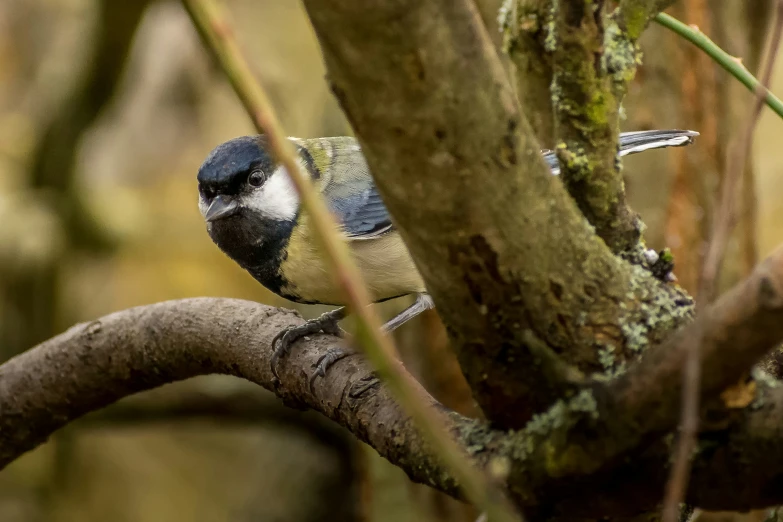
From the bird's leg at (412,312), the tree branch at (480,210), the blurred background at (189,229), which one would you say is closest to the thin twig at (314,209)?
the tree branch at (480,210)

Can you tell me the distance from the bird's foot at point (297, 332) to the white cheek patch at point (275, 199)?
0.81ft

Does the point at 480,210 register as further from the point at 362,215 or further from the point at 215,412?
the point at 215,412

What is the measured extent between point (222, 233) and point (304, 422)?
72.0 inches

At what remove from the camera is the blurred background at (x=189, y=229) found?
235 cm

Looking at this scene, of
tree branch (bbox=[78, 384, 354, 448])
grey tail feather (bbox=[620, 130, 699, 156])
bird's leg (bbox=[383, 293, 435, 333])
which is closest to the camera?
grey tail feather (bbox=[620, 130, 699, 156])

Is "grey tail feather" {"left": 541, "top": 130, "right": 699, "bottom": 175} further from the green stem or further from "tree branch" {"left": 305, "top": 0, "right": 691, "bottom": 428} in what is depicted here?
"tree branch" {"left": 305, "top": 0, "right": 691, "bottom": 428}

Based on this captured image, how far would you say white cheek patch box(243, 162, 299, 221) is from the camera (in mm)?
1845

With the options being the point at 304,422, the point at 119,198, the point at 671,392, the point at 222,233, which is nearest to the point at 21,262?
the point at 119,198

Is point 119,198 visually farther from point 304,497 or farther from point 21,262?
point 304,497

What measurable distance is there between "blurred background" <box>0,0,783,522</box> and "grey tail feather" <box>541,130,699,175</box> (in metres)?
0.51

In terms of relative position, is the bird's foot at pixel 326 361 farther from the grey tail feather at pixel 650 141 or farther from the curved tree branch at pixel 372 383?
the grey tail feather at pixel 650 141

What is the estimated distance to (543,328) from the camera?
0.87m

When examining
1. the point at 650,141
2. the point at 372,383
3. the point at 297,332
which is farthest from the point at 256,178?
the point at 650,141

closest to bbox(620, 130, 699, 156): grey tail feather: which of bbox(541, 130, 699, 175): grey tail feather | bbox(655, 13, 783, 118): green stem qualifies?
bbox(541, 130, 699, 175): grey tail feather
